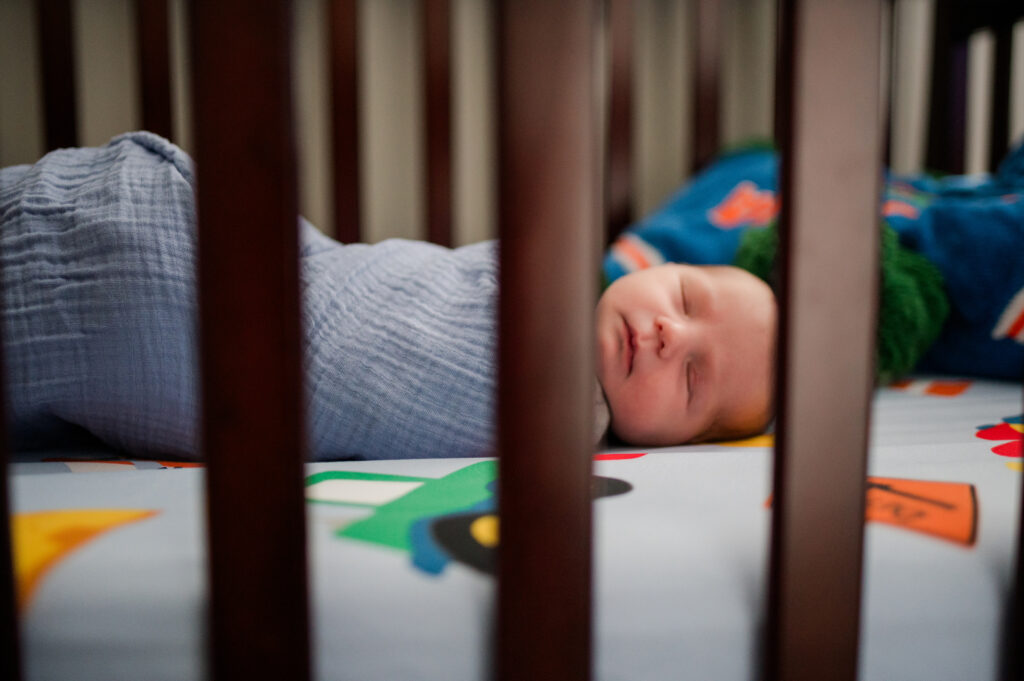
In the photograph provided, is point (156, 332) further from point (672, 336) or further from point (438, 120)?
point (438, 120)

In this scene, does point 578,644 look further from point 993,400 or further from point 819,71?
point 993,400

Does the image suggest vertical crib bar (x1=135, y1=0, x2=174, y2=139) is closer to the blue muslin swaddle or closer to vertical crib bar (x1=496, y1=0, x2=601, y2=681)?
the blue muslin swaddle

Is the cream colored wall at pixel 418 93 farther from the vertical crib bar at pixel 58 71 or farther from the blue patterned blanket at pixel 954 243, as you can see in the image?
the blue patterned blanket at pixel 954 243

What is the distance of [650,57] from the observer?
1.38 m

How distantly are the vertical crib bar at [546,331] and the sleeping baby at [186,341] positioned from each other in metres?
0.20

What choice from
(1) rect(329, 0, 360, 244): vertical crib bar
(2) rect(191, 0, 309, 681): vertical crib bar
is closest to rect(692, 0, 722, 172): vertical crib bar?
(1) rect(329, 0, 360, 244): vertical crib bar

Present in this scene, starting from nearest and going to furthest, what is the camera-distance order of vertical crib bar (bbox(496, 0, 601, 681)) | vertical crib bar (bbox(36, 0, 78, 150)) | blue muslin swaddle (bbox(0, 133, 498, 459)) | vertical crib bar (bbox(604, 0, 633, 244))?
vertical crib bar (bbox(496, 0, 601, 681)), blue muslin swaddle (bbox(0, 133, 498, 459)), vertical crib bar (bbox(36, 0, 78, 150)), vertical crib bar (bbox(604, 0, 633, 244))

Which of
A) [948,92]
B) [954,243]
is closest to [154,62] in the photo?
[954,243]

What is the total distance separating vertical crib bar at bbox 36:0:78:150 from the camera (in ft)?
2.98

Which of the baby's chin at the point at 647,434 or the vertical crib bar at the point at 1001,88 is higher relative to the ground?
the vertical crib bar at the point at 1001,88

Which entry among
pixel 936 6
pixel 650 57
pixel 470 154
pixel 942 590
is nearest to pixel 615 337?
pixel 942 590

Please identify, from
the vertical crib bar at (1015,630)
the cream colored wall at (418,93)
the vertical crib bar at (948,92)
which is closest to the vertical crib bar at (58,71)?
the cream colored wall at (418,93)

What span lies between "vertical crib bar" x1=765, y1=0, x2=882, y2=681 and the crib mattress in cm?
3

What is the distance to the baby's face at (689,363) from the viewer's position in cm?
66
